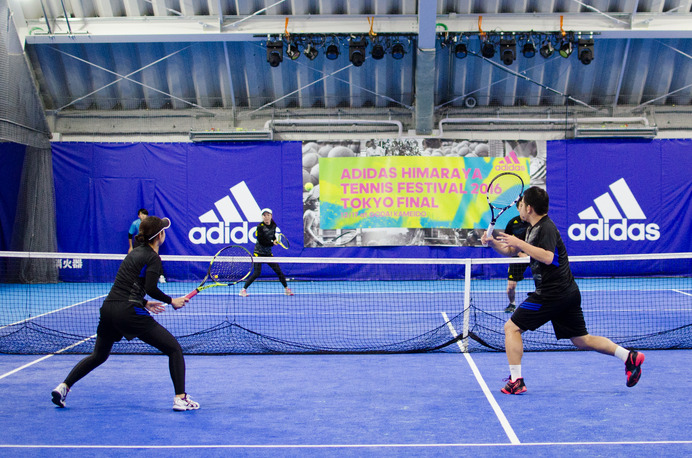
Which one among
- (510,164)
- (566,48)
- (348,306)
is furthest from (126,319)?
(510,164)

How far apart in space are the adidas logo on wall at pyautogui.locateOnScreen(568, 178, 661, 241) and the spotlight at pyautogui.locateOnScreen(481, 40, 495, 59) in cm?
470

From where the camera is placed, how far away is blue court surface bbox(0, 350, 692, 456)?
13.8 feet

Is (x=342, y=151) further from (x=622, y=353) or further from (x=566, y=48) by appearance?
(x=622, y=353)

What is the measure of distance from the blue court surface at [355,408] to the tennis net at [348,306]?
23.4 inches

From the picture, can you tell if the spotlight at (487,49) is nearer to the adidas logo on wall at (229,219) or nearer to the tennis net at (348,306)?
the tennis net at (348,306)

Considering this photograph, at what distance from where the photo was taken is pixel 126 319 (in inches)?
192

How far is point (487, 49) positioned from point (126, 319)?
34.3ft

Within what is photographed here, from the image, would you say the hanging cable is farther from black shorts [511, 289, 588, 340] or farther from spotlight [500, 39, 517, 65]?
black shorts [511, 289, 588, 340]

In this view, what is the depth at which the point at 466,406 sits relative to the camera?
5.05 meters

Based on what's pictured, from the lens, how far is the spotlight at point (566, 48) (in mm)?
12992

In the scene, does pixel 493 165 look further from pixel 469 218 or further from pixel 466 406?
pixel 466 406

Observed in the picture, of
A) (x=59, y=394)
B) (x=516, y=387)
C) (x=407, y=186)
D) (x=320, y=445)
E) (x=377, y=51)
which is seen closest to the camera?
(x=320, y=445)

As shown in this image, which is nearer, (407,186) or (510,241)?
(510,241)

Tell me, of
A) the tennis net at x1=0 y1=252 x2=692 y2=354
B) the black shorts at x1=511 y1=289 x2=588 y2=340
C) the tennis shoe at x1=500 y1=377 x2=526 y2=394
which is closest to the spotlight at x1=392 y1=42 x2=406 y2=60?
the tennis net at x1=0 y1=252 x2=692 y2=354
